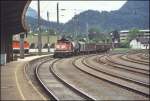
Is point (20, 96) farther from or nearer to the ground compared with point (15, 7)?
nearer to the ground

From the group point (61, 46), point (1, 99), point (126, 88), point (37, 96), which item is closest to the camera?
point (1, 99)

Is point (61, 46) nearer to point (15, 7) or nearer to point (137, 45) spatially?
point (15, 7)

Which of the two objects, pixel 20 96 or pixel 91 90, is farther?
pixel 91 90

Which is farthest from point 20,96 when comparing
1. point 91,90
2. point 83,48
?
point 83,48

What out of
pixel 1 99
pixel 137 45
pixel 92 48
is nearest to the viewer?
pixel 1 99

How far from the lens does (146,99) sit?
1683 centimetres

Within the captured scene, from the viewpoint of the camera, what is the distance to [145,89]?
20.4 metres

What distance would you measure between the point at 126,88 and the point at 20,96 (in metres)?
5.54

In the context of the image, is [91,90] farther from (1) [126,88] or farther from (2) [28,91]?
(2) [28,91]

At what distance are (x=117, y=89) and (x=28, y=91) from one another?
4.08m

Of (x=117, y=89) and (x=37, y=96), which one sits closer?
(x=37, y=96)

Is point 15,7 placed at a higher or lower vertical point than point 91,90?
higher

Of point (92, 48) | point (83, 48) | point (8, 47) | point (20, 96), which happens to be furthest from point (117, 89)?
point (92, 48)

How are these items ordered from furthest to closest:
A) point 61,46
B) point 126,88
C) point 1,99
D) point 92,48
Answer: point 92,48
point 61,46
point 126,88
point 1,99
